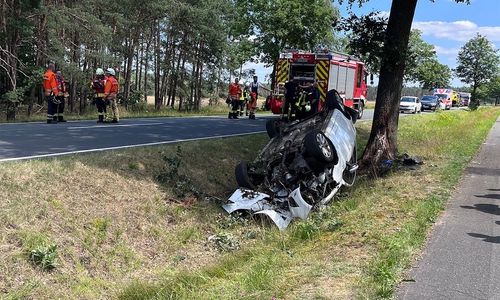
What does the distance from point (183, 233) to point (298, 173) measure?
2.01 m

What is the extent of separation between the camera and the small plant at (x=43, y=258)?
464 cm

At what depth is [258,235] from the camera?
20.3ft

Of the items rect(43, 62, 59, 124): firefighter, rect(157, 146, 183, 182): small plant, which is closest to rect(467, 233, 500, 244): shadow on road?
rect(157, 146, 183, 182): small plant

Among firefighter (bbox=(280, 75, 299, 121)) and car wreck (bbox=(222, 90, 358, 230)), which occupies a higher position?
firefighter (bbox=(280, 75, 299, 121))

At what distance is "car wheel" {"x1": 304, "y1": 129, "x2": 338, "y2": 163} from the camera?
20.1 ft

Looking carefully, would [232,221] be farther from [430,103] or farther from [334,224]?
[430,103]

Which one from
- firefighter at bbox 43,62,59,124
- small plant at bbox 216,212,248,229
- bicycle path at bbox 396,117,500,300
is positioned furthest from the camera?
firefighter at bbox 43,62,59,124

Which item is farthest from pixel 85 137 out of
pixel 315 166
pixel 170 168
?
pixel 315 166

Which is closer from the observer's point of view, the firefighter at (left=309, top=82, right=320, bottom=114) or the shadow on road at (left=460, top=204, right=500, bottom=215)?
the shadow on road at (left=460, top=204, right=500, bottom=215)

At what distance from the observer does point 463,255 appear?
13.3 ft

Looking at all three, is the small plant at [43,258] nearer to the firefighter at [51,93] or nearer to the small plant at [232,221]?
the small plant at [232,221]

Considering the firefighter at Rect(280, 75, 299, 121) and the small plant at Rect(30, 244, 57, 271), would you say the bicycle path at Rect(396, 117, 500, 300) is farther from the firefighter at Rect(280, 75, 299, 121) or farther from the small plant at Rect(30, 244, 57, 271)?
the firefighter at Rect(280, 75, 299, 121)

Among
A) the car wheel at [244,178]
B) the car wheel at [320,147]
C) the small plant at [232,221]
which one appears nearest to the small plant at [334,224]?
the car wheel at [320,147]

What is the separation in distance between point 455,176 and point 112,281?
6171 mm
